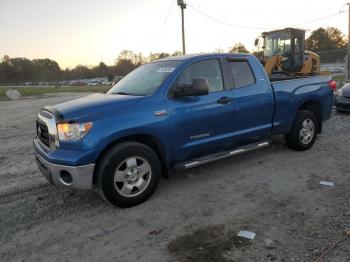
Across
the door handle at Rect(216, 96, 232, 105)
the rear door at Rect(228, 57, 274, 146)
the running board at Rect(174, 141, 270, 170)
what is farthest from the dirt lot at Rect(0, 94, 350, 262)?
the door handle at Rect(216, 96, 232, 105)

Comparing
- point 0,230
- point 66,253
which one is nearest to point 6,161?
point 0,230

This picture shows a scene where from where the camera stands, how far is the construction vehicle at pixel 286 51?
16.6 m

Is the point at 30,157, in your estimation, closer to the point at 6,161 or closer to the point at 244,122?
the point at 6,161

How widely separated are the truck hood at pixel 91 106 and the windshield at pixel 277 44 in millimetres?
14022

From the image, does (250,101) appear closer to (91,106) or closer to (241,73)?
(241,73)

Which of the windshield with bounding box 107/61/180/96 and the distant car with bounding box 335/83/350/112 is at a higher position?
the windshield with bounding box 107/61/180/96

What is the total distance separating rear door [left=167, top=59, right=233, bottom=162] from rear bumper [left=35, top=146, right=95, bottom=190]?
1221 mm

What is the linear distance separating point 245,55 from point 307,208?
276 cm

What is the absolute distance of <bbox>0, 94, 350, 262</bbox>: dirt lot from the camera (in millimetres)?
3508

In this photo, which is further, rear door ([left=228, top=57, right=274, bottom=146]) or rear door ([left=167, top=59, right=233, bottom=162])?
rear door ([left=228, top=57, right=274, bottom=146])

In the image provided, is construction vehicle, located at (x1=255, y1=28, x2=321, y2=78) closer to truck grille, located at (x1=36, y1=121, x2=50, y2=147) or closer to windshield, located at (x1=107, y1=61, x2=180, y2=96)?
windshield, located at (x1=107, y1=61, x2=180, y2=96)

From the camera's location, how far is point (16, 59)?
105 metres

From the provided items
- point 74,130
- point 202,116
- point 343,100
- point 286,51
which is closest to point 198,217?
point 202,116

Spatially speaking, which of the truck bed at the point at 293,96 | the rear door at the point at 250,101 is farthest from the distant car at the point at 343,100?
the rear door at the point at 250,101
